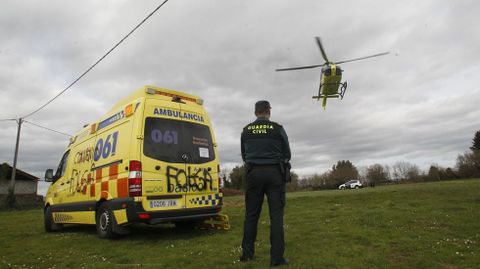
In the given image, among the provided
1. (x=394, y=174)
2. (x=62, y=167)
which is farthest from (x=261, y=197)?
(x=394, y=174)

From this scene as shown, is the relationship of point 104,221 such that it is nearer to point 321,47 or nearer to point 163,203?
point 163,203

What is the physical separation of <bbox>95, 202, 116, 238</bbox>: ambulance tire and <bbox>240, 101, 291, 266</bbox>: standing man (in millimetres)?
3461

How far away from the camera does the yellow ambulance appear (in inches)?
274

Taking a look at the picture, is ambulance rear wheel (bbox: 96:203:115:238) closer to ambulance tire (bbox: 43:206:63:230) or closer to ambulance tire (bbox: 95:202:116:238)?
ambulance tire (bbox: 95:202:116:238)

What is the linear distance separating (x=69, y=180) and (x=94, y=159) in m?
1.72

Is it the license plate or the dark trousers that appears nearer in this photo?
the dark trousers

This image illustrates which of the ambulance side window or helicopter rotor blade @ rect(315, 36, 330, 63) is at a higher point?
helicopter rotor blade @ rect(315, 36, 330, 63)

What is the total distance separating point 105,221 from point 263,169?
430cm

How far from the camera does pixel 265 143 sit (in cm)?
511

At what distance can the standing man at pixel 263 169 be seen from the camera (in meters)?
4.96

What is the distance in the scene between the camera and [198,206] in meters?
7.54

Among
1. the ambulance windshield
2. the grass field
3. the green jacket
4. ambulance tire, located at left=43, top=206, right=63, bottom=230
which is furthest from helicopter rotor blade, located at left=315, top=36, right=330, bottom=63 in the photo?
the green jacket

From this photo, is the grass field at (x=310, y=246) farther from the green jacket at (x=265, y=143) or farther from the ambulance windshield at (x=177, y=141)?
the ambulance windshield at (x=177, y=141)

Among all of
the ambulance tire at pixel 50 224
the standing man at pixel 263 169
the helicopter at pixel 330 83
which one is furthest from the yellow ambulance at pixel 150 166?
the helicopter at pixel 330 83
